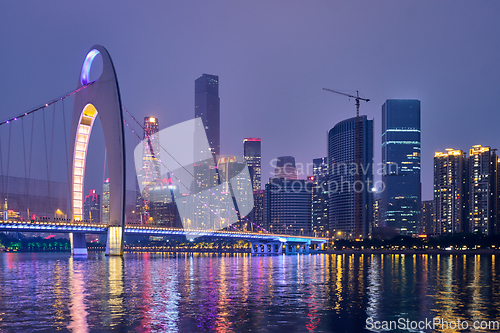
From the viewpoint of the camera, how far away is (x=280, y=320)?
21.2 metres

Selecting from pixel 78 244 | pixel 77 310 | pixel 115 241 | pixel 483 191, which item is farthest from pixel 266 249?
pixel 77 310

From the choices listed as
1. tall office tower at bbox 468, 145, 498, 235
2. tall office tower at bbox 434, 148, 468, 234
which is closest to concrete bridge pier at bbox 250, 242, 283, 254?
tall office tower at bbox 468, 145, 498, 235

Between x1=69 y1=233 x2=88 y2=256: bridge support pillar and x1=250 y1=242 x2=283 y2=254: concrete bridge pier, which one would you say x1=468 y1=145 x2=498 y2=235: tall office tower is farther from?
x1=69 y1=233 x2=88 y2=256: bridge support pillar

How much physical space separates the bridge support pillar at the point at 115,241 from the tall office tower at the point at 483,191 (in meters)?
137

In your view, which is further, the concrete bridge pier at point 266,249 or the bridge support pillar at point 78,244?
the concrete bridge pier at point 266,249

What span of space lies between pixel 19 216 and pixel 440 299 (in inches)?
3272

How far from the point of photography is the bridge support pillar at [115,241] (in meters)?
78.5

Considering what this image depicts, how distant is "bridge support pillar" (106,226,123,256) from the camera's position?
7850cm

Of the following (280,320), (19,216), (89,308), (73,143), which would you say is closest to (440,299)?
(280,320)

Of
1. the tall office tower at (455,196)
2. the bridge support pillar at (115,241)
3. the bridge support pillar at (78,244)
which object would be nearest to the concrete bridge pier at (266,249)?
the tall office tower at (455,196)

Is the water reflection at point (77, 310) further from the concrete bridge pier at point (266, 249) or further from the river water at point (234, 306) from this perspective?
the concrete bridge pier at point (266, 249)

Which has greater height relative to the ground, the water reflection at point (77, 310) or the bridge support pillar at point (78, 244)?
the water reflection at point (77, 310)

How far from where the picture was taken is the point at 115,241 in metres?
81.6

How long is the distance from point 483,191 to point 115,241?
472 feet
